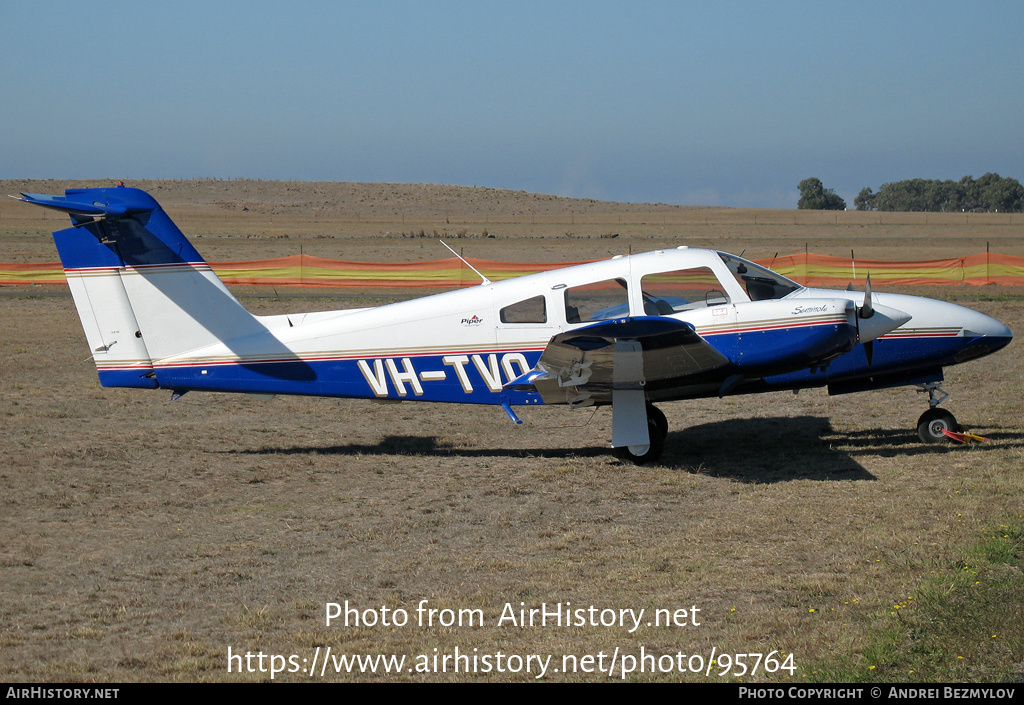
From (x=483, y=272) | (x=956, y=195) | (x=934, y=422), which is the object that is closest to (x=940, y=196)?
(x=956, y=195)

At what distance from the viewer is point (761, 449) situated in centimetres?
1067

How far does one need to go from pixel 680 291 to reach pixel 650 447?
1.90 metres

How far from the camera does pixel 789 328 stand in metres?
9.19

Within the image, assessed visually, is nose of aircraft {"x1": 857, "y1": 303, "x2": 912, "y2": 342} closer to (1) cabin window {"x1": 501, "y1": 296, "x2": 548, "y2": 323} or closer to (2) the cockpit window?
(2) the cockpit window

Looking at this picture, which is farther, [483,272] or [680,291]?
[483,272]

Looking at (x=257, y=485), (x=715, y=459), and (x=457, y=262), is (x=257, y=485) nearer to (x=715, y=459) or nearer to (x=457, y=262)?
(x=715, y=459)

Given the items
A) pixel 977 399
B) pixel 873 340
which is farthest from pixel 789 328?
pixel 977 399

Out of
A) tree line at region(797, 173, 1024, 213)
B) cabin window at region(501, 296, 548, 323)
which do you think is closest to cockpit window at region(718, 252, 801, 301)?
cabin window at region(501, 296, 548, 323)

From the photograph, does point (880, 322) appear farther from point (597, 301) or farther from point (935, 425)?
point (597, 301)

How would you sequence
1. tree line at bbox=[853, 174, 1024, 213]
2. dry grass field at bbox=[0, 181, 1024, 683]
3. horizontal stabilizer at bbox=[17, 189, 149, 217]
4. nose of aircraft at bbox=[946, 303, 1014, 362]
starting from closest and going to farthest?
dry grass field at bbox=[0, 181, 1024, 683] → horizontal stabilizer at bbox=[17, 189, 149, 217] → nose of aircraft at bbox=[946, 303, 1014, 362] → tree line at bbox=[853, 174, 1024, 213]

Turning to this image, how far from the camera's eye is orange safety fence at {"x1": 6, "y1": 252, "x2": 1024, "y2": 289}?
90.9 feet

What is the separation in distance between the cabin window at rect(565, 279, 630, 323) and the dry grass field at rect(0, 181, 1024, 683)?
180cm

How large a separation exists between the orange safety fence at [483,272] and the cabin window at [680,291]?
1615 centimetres

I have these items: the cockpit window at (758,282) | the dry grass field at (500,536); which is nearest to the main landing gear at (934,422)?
the dry grass field at (500,536)
